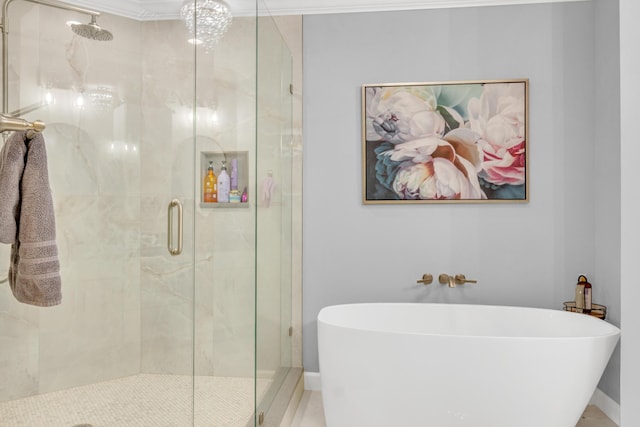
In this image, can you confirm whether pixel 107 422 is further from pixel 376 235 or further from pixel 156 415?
pixel 376 235

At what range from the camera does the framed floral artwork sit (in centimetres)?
288

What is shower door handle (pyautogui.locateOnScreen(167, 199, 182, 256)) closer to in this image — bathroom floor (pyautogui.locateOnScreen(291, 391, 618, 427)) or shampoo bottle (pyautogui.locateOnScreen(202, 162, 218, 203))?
shampoo bottle (pyautogui.locateOnScreen(202, 162, 218, 203))

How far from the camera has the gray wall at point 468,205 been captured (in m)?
2.84

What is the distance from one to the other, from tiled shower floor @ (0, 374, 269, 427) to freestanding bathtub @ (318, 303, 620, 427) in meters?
0.62

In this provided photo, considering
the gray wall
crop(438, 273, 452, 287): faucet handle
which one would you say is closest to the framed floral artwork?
the gray wall

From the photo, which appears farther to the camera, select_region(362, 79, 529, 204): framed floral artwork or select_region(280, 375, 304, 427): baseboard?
select_region(362, 79, 529, 204): framed floral artwork

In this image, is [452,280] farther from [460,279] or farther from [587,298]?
[587,298]

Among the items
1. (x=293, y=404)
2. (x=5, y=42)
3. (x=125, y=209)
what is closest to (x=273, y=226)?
(x=125, y=209)

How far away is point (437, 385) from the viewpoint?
2.10 m

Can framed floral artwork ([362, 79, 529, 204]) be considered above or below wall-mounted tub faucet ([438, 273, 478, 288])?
above

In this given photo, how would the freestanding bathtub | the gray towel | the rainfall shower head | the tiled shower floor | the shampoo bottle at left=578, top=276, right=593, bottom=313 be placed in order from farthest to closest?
Result: the shampoo bottle at left=578, top=276, right=593, bottom=313 < the freestanding bathtub < the rainfall shower head < the tiled shower floor < the gray towel

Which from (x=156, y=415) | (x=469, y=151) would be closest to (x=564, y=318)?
(x=469, y=151)

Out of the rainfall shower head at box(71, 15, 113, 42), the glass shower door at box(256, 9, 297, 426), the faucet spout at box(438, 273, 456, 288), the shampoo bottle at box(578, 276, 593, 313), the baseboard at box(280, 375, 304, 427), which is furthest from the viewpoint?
the faucet spout at box(438, 273, 456, 288)

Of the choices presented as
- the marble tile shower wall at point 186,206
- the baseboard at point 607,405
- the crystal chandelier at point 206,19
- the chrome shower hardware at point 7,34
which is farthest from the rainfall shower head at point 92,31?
the baseboard at point 607,405
